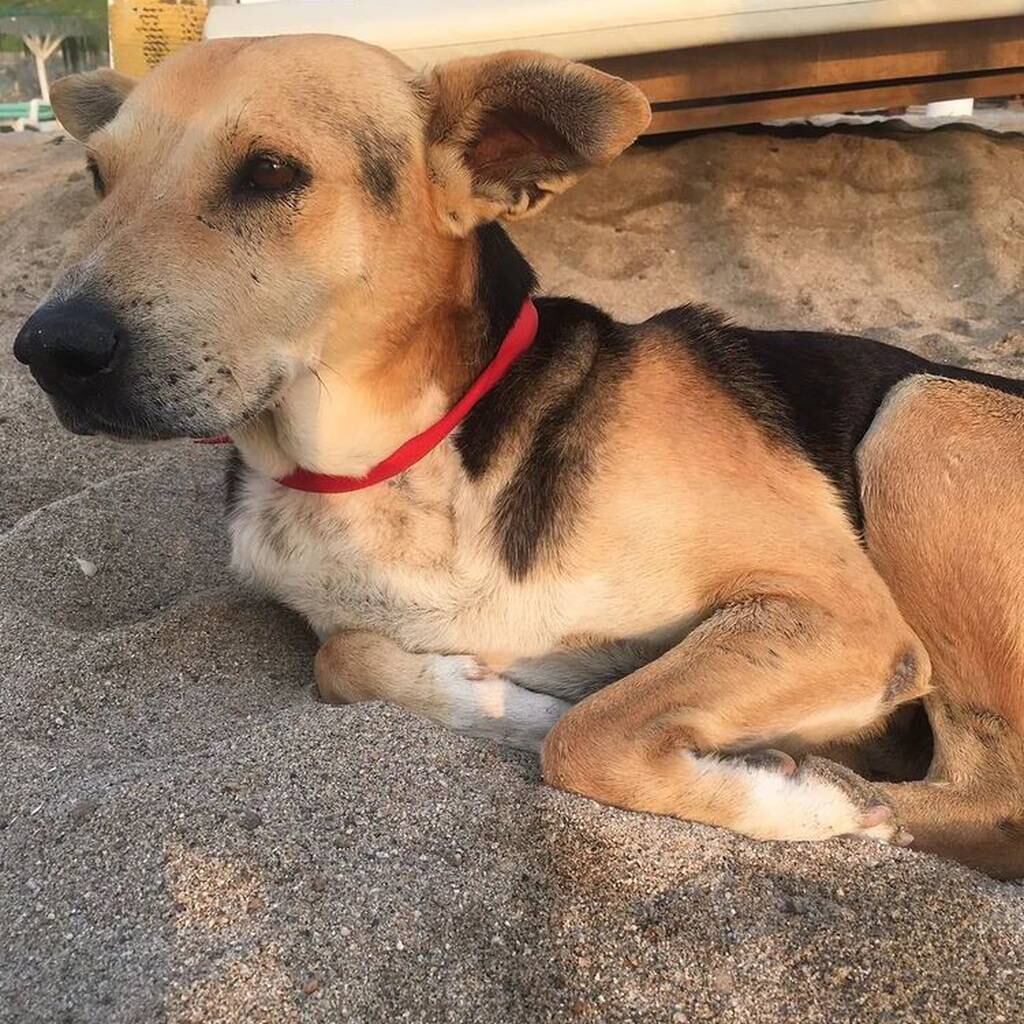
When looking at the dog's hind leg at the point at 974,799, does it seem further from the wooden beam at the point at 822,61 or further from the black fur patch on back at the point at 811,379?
the wooden beam at the point at 822,61

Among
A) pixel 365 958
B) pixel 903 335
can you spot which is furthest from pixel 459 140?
pixel 903 335

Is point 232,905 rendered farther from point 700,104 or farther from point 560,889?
point 700,104

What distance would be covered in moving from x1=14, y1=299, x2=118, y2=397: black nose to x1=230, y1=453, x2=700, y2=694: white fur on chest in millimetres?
773

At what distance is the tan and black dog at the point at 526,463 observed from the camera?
217 centimetres

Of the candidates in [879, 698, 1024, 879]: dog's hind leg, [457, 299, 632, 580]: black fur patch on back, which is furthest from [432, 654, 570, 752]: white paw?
[879, 698, 1024, 879]: dog's hind leg

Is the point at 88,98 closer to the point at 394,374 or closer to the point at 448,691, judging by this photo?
the point at 394,374

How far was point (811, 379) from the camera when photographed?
2963 millimetres

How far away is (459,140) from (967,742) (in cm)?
190

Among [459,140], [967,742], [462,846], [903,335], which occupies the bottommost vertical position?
[903,335]

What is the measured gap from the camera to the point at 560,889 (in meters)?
1.87

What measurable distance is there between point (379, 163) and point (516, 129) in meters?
0.34

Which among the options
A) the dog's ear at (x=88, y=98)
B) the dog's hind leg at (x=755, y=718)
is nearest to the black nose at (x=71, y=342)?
the dog's hind leg at (x=755, y=718)

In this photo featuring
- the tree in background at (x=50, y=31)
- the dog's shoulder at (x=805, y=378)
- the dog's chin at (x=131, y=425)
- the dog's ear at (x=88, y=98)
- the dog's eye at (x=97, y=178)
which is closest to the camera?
the dog's chin at (x=131, y=425)

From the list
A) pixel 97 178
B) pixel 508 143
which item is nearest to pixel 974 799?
pixel 508 143
